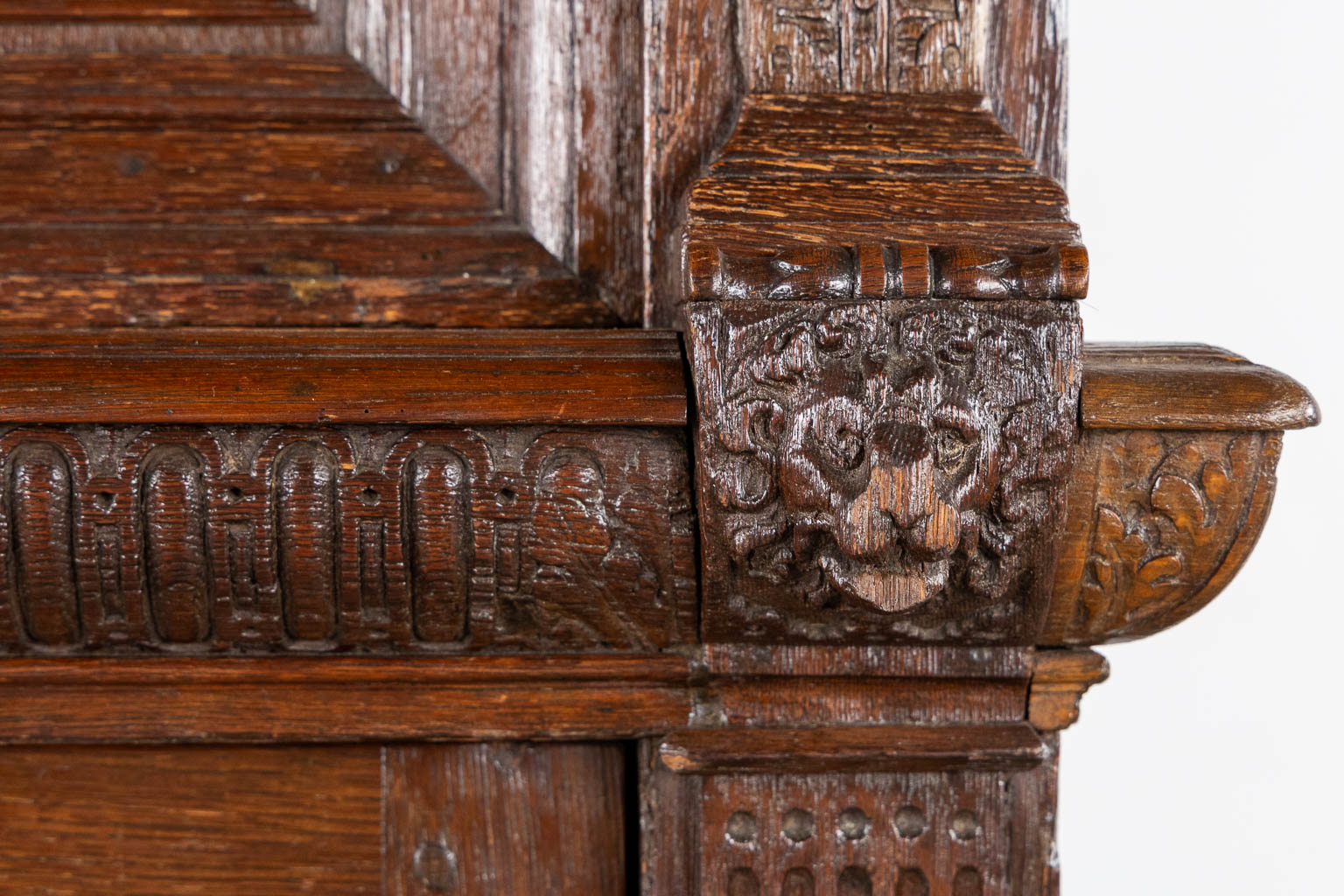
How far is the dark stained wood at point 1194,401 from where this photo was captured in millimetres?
493

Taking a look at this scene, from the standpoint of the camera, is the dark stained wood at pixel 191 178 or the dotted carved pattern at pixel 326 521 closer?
the dotted carved pattern at pixel 326 521

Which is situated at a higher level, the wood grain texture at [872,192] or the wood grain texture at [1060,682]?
the wood grain texture at [872,192]

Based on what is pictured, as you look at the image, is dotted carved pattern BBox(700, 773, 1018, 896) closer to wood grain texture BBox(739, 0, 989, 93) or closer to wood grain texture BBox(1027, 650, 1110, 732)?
wood grain texture BBox(1027, 650, 1110, 732)

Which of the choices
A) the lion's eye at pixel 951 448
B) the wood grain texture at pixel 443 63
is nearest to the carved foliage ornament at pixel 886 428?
the lion's eye at pixel 951 448

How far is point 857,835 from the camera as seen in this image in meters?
0.56

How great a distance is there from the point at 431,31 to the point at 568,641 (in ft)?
1.11

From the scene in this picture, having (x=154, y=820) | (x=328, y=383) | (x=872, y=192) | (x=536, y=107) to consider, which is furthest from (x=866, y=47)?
(x=154, y=820)

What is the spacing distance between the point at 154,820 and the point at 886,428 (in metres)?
0.42

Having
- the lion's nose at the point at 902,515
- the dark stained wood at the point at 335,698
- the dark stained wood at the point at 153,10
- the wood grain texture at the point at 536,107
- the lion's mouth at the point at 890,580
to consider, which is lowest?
the dark stained wood at the point at 335,698

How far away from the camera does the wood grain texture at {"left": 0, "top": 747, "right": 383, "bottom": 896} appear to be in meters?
0.58

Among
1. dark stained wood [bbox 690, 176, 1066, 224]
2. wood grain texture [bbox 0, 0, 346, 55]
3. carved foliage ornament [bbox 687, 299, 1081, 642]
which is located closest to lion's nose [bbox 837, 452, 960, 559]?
carved foliage ornament [bbox 687, 299, 1081, 642]

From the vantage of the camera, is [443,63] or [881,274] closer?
[881,274]

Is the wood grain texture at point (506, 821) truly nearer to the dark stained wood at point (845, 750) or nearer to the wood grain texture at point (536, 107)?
the dark stained wood at point (845, 750)

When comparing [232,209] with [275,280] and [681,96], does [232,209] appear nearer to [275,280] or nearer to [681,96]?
[275,280]
